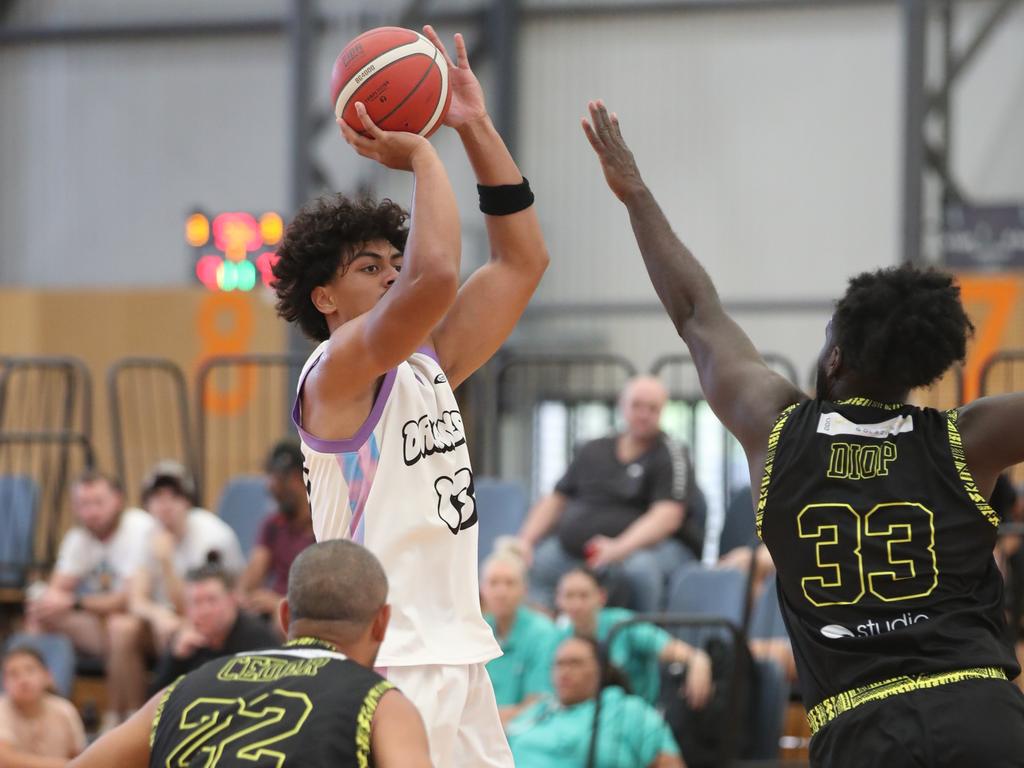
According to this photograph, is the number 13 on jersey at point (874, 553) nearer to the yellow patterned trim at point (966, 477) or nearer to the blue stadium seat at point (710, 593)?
the yellow patterned trim at point (966, 477)

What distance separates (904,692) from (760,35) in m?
12.9

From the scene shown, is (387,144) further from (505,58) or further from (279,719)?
(505,58)

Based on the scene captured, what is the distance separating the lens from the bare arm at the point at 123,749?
2.68 metres

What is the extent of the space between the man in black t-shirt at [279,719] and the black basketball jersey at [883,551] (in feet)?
2.76

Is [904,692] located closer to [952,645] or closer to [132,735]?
[952,645]

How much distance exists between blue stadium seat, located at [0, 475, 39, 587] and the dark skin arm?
6.74 metres

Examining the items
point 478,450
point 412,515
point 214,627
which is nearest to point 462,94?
point 412,515

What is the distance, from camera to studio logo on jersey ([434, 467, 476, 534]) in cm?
326

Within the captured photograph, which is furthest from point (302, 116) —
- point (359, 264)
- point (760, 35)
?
point (359, 264)

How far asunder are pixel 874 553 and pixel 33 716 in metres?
5.46

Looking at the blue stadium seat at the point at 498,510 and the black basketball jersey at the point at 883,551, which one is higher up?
the black basketball jersey at the point at 883,551

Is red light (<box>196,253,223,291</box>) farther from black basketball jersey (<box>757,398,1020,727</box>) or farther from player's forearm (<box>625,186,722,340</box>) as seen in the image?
black basketball jersey (<box>757,398,1020,727</box>)

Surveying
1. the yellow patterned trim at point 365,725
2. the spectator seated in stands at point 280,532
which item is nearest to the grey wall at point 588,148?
the spectator seated in stands at point 280,532

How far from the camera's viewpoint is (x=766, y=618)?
25.3 feet
